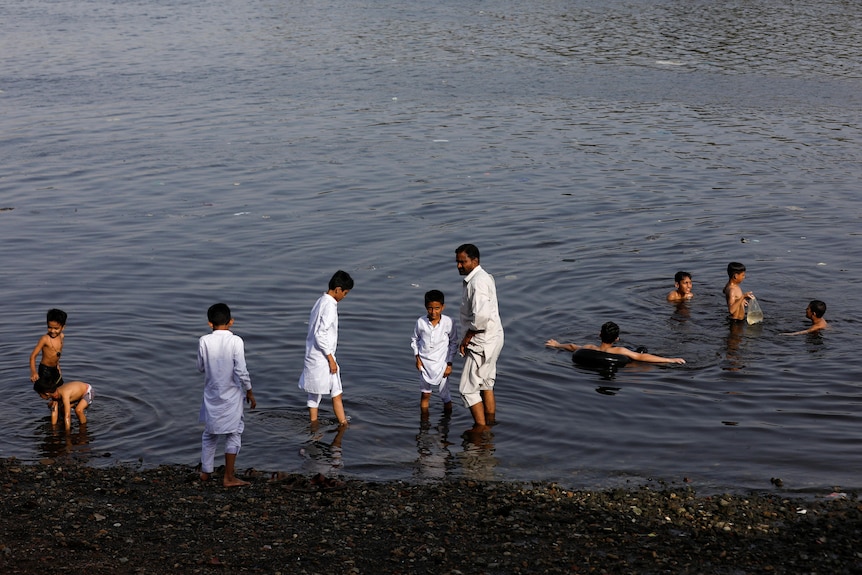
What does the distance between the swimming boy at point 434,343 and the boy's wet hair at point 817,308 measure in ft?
18.3

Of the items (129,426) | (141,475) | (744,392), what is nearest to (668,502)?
(744,392)

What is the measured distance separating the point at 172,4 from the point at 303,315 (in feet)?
126

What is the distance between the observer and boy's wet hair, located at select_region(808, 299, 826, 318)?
46.0 ft

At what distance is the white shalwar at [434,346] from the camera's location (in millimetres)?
10969

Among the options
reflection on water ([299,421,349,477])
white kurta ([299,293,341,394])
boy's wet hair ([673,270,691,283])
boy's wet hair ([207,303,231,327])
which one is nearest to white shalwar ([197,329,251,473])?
boy's wet hair ([207,303,231,327])

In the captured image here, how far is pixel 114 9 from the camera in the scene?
47594mm

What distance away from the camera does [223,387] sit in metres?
9.40

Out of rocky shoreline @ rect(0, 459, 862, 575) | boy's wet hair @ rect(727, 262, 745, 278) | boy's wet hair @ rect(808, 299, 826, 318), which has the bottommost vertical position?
rocky shoreline @ rect(0, 459, 862, 575)

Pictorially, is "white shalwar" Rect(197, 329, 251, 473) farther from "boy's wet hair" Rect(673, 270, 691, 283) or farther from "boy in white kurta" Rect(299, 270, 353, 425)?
"boy's wet hair" Rect(673, 270, 691, 283)

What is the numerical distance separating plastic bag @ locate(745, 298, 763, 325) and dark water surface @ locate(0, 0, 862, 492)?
5.4 inches

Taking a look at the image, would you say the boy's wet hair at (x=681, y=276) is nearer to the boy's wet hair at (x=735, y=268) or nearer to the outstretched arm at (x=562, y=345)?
the boy's wet hair at (x=735, y=268)

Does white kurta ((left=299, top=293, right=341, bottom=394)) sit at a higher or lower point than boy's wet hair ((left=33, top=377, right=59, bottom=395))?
higher

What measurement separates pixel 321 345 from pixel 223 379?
4.71 feet

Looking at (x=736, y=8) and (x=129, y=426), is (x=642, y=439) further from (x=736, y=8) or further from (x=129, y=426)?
(x=736, y=8)
